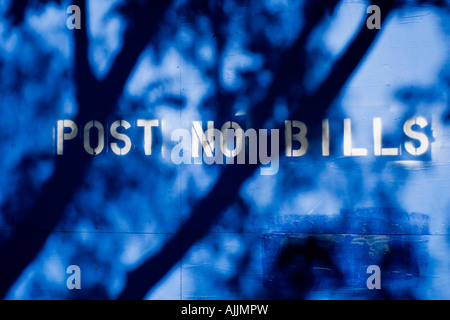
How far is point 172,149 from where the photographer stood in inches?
125

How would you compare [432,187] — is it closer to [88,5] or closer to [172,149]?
[172,149]

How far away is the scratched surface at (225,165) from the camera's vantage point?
3014 millimetres

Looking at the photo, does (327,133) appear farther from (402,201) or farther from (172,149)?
(172,149)

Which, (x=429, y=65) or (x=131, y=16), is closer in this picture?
(x=429, y=65)

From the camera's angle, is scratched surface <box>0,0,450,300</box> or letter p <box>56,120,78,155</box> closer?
scratched surface <box>0,0,450,300</box>

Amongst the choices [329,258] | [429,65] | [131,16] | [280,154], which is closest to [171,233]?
[280,154]

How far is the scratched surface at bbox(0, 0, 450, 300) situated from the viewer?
3.01 metres

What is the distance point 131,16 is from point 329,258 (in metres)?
2.90

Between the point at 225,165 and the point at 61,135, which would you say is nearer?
the point at 225,165

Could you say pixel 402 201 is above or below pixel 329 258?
above

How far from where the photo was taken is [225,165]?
10.3ft

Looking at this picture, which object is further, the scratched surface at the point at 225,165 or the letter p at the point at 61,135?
the letter p at the point at 61,135

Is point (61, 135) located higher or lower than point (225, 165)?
higher
